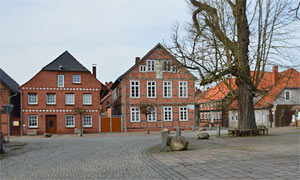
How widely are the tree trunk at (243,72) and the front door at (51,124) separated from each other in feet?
72.6

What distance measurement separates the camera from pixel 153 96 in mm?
38406

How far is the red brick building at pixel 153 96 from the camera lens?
123 ft

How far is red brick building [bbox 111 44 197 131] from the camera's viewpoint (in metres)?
37.6

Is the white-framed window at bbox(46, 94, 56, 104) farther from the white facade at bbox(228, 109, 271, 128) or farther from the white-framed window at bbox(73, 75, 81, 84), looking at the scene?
the white facade at bbox(228, 109, 271, 128)

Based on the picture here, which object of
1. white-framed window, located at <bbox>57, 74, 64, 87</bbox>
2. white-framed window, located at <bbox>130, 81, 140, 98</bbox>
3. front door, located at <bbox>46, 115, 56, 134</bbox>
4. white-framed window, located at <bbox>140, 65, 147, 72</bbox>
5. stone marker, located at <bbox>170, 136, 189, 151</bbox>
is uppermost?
white-framed window, located at <bbox>140, 65, 147, 72</bbox>

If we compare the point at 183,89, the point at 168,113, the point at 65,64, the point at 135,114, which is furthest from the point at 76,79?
the point at 183,89

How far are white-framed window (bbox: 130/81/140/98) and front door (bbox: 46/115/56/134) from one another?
901cm

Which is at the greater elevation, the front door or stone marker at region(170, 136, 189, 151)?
stone marker at region(170, 136, 189, 151)

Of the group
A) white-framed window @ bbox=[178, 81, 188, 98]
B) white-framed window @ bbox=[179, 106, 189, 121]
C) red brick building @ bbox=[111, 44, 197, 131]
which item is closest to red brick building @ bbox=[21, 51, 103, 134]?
red brick building @ bbox=[111, 44, 197, 131]

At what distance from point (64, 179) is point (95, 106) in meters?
29.3

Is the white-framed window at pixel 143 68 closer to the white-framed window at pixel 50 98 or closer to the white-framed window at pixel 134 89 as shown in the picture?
the white-framed window at pixel 134 89

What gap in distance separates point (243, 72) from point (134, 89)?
20842 mm

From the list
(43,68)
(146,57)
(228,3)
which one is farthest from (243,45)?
(43,68)

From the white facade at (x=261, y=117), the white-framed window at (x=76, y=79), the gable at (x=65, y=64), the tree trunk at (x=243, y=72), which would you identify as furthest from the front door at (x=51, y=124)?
the white facade at (x=261, y=117)
